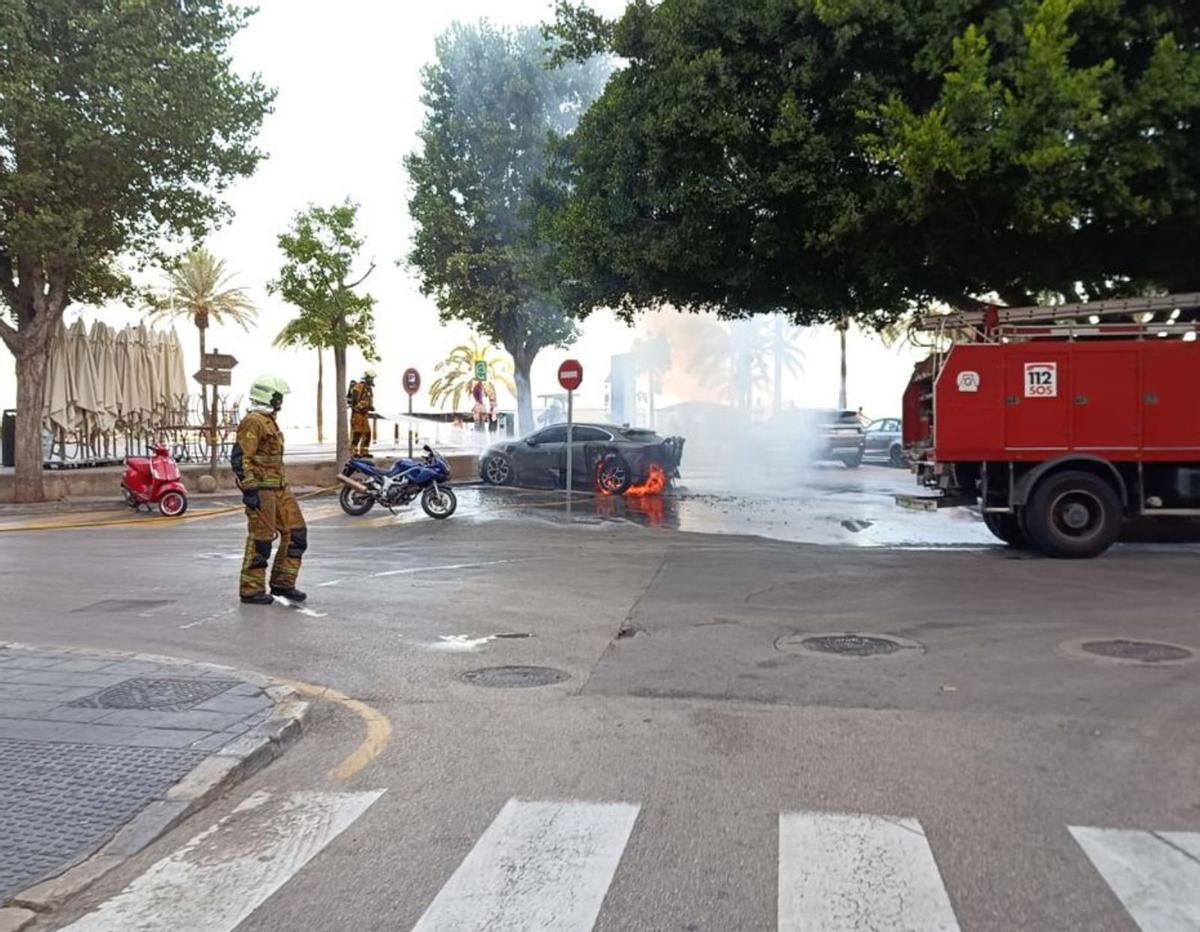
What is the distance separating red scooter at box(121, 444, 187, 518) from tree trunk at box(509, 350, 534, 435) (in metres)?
19.4

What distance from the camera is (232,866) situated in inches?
155

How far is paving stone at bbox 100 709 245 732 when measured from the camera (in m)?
5.48

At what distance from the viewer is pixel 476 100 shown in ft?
114

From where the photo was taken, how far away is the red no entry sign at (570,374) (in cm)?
2036

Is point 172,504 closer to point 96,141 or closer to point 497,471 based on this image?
point 96,141

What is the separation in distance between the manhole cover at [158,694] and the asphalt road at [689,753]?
692 mm

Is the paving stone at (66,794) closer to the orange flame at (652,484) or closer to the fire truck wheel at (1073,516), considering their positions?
the fire truck wheel at (1073,516)

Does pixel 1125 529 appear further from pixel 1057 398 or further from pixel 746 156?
pixel 746 156

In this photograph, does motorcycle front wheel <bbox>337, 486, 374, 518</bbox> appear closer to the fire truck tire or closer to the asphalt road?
the asphalt road

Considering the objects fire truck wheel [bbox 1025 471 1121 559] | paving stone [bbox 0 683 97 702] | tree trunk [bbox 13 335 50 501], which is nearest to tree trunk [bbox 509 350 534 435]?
tree trunk [bbox 13 335 50 501]

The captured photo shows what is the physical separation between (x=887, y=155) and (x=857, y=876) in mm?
10194

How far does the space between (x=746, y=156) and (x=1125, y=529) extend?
7.54 m

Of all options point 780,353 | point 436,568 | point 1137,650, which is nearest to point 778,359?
point 780,353

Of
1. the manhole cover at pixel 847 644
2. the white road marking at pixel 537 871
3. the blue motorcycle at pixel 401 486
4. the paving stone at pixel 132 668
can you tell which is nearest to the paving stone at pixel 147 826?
the white road marking at pixel 537 871
